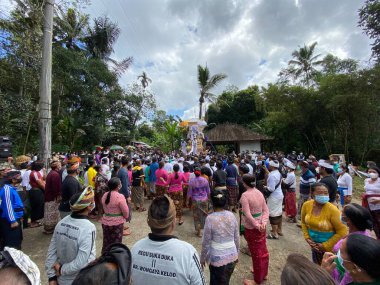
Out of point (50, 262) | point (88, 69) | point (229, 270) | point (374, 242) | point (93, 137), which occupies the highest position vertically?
point (88, 69)

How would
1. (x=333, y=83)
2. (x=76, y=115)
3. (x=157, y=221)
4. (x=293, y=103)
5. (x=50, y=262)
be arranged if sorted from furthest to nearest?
(x=293, y=103) < (x=76, y=115) < (x=333, y=83) < (x=50, y=262) < (x=157, y=221)

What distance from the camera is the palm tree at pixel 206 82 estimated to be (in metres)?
23.4

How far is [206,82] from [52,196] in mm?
20787

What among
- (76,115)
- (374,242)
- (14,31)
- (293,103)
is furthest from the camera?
(293,103)

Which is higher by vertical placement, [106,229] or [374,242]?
[374,242]

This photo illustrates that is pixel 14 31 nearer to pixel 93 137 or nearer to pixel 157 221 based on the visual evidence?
pixel 93 137

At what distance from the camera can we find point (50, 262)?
222 centimetres

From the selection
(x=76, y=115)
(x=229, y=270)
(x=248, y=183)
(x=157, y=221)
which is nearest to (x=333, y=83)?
(x=248, y=183)

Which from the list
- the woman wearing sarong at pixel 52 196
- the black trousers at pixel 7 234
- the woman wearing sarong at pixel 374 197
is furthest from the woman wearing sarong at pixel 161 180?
the woman wearing sarong at pixel 374 197

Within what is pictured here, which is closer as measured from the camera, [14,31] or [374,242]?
[374,242]

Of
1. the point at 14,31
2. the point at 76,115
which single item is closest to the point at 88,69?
the point at 76,115

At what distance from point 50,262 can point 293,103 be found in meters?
19.3

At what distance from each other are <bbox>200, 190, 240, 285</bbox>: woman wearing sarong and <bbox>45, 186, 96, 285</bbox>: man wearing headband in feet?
4.46

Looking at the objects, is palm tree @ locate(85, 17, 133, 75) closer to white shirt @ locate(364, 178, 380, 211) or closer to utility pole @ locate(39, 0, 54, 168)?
utility pole @ locate(39, 0, 54, 168)
